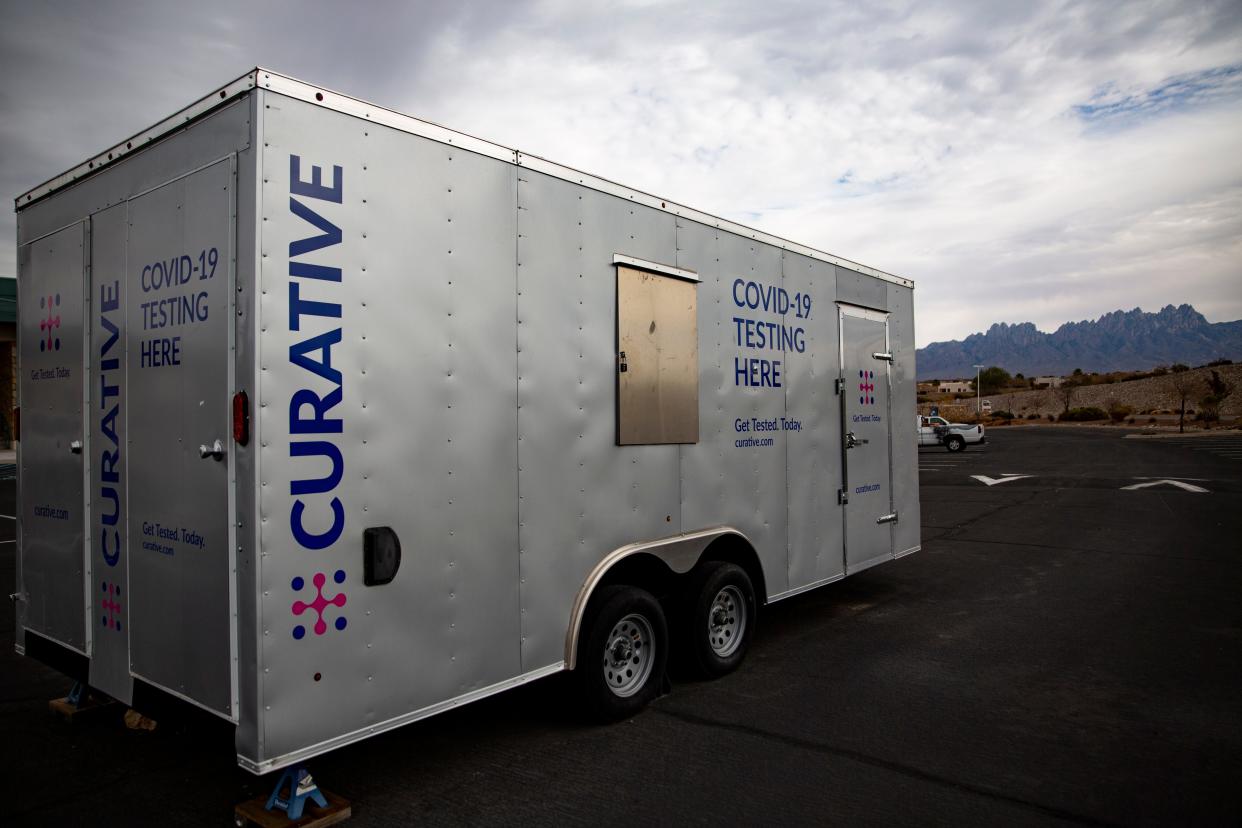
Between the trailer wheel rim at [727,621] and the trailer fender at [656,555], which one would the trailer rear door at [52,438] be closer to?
the trailer fender at [656,555]

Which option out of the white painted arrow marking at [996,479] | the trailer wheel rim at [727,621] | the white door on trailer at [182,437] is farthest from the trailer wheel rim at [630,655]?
the white painted arrow marking at [996,479]

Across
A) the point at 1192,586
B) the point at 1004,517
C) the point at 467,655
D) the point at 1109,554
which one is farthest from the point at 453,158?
the point at 1004,517

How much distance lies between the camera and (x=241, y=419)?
3059 mm

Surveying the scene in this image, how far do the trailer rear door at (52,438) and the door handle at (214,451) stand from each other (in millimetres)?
1423

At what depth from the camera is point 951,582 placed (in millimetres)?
8430

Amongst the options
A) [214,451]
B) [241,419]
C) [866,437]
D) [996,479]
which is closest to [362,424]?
[241,419]

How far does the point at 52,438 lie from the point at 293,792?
102 inches

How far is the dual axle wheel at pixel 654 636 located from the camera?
4359 mm

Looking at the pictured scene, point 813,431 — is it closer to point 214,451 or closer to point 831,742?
point 831,742

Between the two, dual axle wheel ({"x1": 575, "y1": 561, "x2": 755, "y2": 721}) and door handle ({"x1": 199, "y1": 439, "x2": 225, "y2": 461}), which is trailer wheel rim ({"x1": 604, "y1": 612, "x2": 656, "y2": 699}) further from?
door handle ({"x1": 199, "y1": 439, "x2": 225, "y2": 461})

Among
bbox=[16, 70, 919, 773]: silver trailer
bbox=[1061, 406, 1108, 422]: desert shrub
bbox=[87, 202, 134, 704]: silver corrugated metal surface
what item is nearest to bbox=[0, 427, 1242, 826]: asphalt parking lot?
bbox=[16, 70, 919, 773]: silver trailer

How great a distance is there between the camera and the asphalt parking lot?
3.59 meters

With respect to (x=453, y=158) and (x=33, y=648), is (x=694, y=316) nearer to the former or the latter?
(x=453, y=158)

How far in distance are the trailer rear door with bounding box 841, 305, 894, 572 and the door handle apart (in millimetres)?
4974
